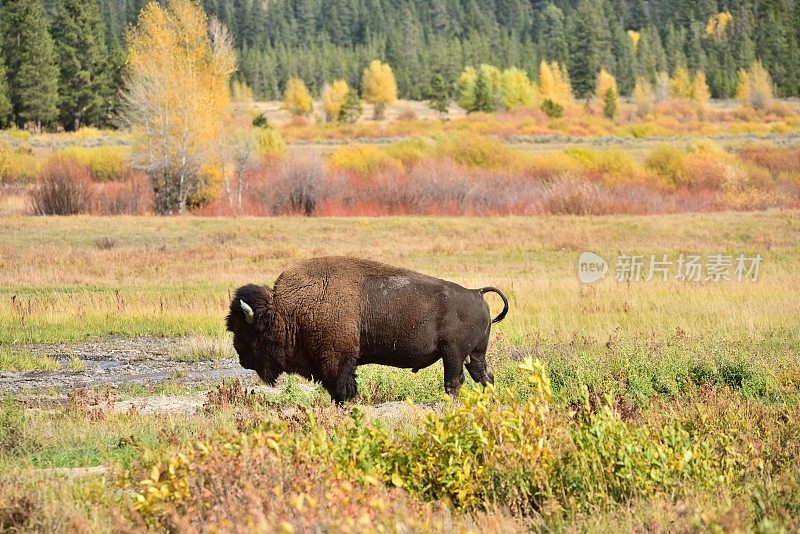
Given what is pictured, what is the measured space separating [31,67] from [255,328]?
81.4 m

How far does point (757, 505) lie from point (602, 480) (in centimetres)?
98

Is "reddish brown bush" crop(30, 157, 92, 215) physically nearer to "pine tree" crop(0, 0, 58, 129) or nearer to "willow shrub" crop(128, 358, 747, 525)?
"willow shrub" crop(128, 358, 747, 525)

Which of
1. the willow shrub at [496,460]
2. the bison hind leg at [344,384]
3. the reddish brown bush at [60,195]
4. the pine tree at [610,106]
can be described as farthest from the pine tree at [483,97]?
the willow shrub at [496,460]

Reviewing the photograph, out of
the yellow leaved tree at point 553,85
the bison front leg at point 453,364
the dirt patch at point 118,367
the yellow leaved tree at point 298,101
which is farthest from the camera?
the yellow leaved tree at point 553,85

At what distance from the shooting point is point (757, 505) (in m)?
6.71

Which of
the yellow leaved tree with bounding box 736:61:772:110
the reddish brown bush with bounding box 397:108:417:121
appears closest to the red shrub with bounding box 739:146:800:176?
the reddish brown bush with bounding box 397:108:417:121

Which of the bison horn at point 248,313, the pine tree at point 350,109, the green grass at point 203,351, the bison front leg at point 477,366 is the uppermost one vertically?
the bison horn at point 248,313

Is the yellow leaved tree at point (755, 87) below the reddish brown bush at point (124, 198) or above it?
below

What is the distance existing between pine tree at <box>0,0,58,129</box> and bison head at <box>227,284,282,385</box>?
265ft

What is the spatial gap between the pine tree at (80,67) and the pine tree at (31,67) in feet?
8.27

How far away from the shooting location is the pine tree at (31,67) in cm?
8581

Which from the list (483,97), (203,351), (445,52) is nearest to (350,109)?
(483,97)

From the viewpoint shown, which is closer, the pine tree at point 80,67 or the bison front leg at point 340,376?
the bison front leg at point 340,376

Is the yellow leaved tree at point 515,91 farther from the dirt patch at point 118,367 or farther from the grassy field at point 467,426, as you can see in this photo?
the dirt patch at point 118,367
